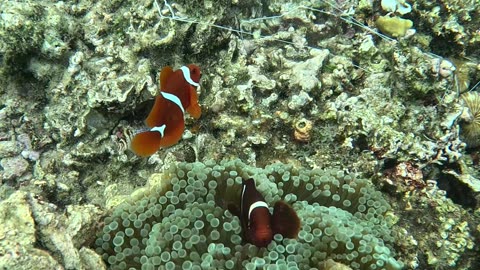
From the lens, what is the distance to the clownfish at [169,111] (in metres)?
1.93

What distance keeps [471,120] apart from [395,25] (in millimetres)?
753

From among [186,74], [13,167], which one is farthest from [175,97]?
[13,167]

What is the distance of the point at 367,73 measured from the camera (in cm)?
268

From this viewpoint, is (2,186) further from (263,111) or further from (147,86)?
(263,111)

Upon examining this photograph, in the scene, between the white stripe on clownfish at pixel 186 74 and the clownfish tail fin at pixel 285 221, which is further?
the white stripe on clownfish at pixel 186 74

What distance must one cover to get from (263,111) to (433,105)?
992 millimetres

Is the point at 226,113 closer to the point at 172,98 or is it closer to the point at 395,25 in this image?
the point at 172,98

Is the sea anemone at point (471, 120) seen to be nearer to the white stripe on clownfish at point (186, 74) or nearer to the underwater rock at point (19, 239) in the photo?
the white stripe on clownfish at point (186, 74)

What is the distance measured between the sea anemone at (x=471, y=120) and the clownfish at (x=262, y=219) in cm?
146

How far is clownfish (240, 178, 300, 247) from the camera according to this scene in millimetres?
1727

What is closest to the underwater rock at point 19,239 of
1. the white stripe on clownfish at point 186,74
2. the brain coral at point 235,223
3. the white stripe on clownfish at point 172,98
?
the brain coral at point 235,223

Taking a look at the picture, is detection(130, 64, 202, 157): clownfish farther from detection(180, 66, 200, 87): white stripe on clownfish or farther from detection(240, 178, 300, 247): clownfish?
detection(240, 178, 300, 247): clownfish

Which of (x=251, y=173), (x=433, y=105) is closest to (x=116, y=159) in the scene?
(x=251, y=173)

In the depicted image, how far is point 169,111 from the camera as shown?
1.96m
